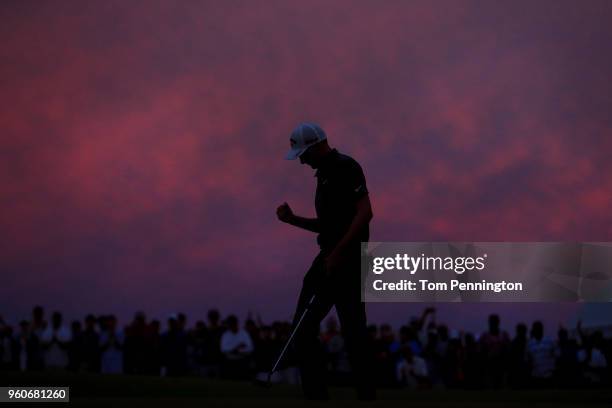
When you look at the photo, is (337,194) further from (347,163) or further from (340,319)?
(340,319)

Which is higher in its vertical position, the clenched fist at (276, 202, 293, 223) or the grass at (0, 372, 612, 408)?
the clenched fist at (276, 202, 293, 223)

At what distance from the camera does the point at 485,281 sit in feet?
58.9

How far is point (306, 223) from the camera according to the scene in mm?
8125

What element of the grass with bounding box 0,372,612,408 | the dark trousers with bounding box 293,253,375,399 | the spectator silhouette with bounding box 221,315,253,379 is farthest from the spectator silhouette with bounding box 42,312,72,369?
the dark trousers with bounding box 293,253,375,399

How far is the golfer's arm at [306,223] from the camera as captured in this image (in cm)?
805

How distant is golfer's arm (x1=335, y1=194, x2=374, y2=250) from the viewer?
7469 millimetres

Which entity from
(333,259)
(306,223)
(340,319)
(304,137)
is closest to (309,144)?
(304,137)

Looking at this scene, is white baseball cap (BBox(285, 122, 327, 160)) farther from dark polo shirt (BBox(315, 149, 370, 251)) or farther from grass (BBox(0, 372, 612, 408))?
grass (BBox(0, 372, 612, 408))

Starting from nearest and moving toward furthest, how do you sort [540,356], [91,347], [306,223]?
[306,223] < [540,356] < [91,347]

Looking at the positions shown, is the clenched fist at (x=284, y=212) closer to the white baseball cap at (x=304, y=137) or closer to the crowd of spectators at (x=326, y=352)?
the white baseball cap at (x=304, y=137)

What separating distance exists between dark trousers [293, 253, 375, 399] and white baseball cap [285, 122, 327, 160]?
86 cm

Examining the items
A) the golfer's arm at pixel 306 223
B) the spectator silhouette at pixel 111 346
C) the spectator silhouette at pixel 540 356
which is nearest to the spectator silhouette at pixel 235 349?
the spectator silhouette at pixel 111 346

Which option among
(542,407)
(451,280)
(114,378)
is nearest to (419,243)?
(451,280)

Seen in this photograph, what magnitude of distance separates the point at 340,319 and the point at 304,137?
4.90 ft
